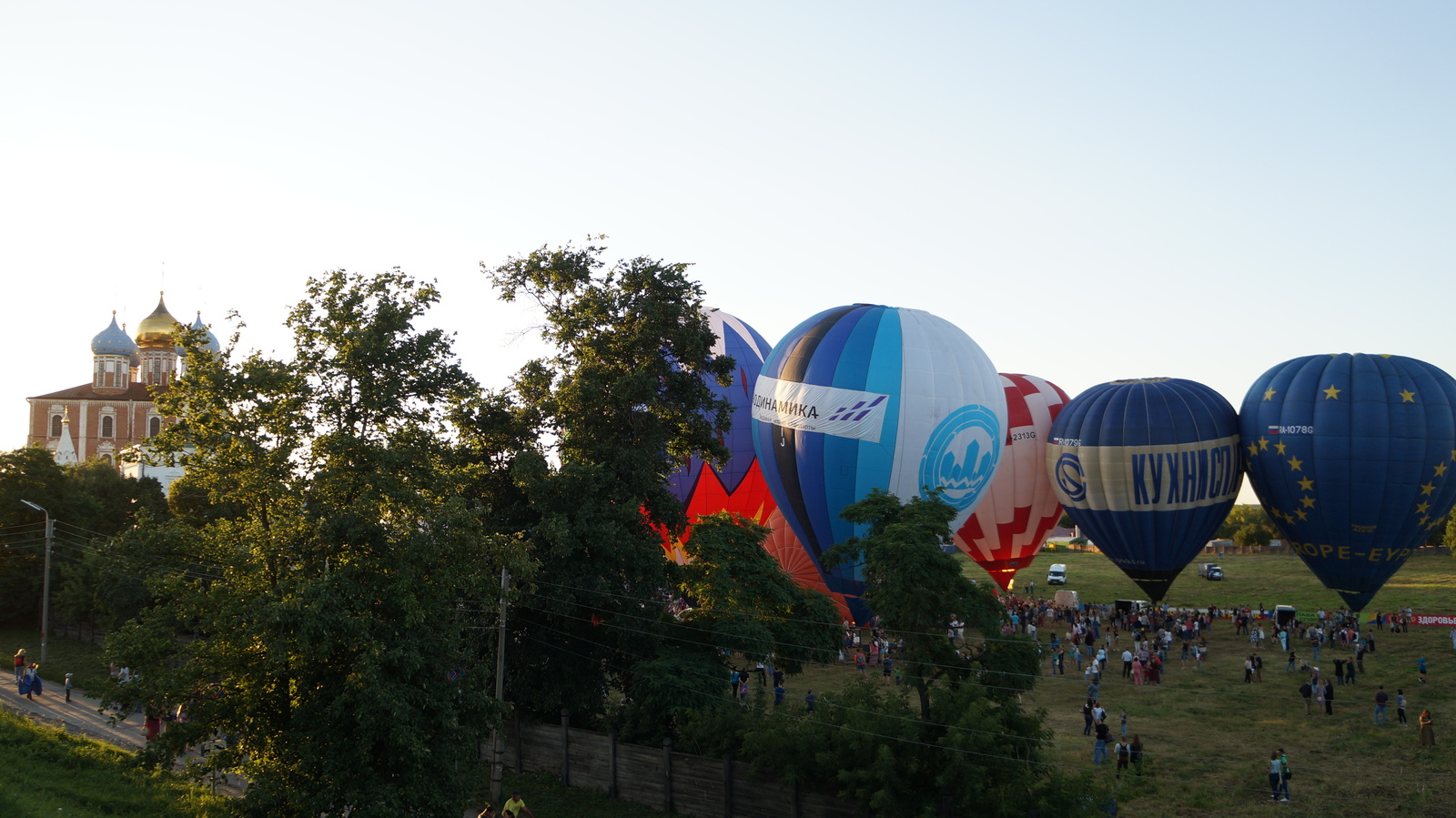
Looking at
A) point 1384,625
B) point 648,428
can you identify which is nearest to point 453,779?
point 648,428

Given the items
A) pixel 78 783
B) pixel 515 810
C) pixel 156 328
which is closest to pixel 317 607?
pixel 515 810

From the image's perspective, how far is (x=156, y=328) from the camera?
10288 cm

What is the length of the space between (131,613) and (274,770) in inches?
952

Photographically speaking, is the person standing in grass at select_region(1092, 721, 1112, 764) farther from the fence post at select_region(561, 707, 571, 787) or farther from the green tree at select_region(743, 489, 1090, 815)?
the fence post at select_region(561, 707, 571, 787)

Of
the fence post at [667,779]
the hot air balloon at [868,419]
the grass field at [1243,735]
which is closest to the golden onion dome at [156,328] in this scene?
the grass field at [1243,735]

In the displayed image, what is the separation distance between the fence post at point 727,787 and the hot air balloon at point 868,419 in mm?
17136

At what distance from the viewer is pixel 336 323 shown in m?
20.3

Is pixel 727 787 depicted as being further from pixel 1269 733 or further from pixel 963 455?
pixel 963 455

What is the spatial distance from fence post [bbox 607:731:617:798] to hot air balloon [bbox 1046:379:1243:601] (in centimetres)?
2599

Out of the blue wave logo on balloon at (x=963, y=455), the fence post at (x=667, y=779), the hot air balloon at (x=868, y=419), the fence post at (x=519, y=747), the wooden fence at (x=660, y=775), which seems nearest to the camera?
the wooden fence at (x=660, y=775)

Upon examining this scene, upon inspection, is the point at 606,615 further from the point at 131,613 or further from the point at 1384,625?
the point at 1384,625

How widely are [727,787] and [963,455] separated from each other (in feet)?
66.5

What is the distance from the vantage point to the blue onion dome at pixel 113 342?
104688mm

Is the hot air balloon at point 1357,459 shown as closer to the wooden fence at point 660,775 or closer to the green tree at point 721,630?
the green tree at point 721,630
